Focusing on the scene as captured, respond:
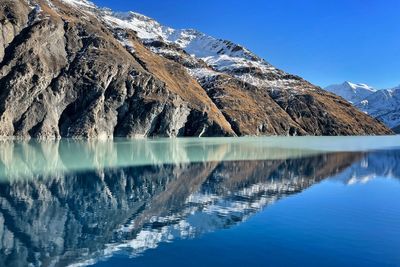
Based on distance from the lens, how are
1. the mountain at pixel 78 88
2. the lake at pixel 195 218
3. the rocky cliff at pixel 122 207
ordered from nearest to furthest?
the lake at pixel 195 218
the rocky cliff at pixel 122 207
the mountain at pixel 78 88

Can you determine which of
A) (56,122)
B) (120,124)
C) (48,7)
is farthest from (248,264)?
(48,7)

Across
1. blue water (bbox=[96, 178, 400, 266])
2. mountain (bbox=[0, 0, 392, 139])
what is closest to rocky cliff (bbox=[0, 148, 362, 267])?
blue water (bbox=[96, 178, 400, 266])

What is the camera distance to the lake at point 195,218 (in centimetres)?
1850

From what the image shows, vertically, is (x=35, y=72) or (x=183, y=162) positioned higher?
(x=35, y=72)

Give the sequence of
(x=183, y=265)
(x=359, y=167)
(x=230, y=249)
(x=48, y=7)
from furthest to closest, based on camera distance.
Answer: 1. (x=48, y=7)
2. (x=359, y=167)
3. (x=230, y=249)
4. (x=183, y=265)

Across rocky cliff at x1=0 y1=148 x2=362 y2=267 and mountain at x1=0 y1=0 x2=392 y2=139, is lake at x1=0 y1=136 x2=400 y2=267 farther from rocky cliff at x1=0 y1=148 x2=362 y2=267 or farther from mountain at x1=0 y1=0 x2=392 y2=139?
mountain at x1=0 y1=0 x2=392 y2=139

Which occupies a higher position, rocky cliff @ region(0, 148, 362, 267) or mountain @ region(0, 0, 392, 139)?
mountain @ region(0, 0, 392, 139)

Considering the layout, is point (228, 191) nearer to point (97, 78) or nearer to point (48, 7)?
point (97, 78)

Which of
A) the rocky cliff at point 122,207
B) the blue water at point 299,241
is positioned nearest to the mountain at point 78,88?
the rocky cliff at point 122,207

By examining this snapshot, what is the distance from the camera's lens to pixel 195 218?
83.4ft

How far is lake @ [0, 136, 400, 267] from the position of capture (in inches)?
728

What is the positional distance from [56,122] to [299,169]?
314 feet

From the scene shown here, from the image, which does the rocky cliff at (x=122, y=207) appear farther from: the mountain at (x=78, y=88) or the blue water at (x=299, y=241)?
the mountain at (x=78, y=88)

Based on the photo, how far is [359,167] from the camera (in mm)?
56906
